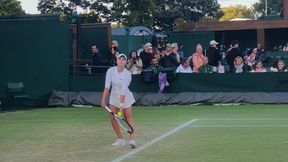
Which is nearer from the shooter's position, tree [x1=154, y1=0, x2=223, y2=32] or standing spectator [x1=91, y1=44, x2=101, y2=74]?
standing spectator [x1=91, y1=44, x2=101, y2=74]

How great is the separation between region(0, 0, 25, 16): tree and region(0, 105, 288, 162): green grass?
99.9ft

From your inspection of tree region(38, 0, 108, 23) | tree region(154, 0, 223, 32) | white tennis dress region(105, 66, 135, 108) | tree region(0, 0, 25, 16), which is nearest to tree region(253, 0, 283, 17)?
tree region(154, 0, 223, 32)

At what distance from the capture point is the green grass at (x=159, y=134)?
33.9 feet

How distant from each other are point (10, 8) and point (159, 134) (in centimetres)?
4131

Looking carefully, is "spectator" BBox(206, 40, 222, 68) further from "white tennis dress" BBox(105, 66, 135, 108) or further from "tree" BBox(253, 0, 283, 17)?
"tree" BBox(253, 0, 283, 17)

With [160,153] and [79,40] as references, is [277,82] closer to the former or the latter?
[79,40]

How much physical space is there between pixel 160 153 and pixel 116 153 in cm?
74

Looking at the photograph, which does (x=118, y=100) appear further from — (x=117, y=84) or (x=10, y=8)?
(x=10, y=8)

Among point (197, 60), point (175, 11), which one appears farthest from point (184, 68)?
point (175, 11)

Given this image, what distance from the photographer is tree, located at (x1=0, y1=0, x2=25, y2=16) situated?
48737 mm

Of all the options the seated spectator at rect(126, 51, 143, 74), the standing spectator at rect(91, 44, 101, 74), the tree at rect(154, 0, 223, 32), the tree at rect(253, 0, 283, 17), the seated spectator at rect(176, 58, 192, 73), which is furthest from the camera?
the tree at rect(253, 0, 283, 17)

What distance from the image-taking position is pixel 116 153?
1061 centimetres

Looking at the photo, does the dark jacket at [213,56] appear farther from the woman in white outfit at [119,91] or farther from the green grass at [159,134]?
the woman in white outfit at [119,91]

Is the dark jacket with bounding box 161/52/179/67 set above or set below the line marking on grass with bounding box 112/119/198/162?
above
